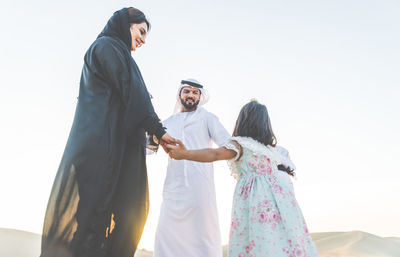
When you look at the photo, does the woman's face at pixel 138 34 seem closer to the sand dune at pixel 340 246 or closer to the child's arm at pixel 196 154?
the child's arm at pixel 196 154

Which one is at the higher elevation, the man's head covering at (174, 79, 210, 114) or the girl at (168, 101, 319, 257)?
the man's head covering at (174, 79, 210, 114)

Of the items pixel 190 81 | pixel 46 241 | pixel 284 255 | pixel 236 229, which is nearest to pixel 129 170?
pixel 46 241

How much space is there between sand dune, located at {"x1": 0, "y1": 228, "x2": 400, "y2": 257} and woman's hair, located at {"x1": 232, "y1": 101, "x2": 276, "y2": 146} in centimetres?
1101

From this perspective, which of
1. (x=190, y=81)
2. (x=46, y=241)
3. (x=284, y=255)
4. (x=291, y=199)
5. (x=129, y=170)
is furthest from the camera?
(x=190, y=81)

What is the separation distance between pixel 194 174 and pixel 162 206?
1.70 ft

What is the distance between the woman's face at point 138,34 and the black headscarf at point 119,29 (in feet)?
0.26

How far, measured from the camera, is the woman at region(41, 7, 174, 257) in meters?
2.47

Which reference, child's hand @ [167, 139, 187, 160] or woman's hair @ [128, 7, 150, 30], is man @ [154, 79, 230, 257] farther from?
woman's hair @ [128, 7, 150, 30]

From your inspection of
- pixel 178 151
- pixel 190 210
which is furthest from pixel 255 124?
pixel 190 210

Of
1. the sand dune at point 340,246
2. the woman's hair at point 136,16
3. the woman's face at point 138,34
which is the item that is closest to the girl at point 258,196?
the woman's face at point 138,34

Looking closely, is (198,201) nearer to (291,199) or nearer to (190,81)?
(291,199)

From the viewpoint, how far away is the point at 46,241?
2443 millimetres

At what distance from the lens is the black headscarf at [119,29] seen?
321 cm

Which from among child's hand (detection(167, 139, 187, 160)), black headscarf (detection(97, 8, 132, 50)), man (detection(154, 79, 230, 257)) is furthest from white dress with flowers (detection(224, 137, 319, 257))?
black headscarf (detection(97, 8, 132, 50))
